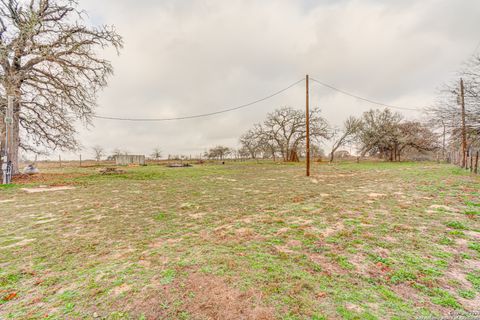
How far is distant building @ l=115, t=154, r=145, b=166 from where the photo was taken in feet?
101

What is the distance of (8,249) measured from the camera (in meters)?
2.99

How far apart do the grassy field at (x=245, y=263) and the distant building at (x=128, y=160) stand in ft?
94.2

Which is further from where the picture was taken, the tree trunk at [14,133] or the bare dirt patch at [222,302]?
the tree trunk at [14,133]

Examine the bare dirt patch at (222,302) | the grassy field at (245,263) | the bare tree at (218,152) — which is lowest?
the grassy field at (245,263)

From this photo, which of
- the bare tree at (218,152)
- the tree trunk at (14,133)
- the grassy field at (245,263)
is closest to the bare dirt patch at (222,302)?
the grassy field at (245,263)

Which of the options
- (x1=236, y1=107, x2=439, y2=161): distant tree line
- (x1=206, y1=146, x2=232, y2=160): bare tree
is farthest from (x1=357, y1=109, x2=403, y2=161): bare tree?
(x1=206, y1=146, x2=232, y2=160): bare tree

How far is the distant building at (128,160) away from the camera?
1210 inches

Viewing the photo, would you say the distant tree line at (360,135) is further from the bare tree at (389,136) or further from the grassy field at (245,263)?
the grassy field at (245,263)

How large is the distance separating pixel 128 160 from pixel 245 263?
3365 cm

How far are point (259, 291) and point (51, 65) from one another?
1563cm

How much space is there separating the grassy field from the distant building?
2871 centimetres

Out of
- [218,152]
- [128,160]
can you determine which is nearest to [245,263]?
[128,160]

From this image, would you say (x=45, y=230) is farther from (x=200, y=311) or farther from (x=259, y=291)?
(x=259, y=291)

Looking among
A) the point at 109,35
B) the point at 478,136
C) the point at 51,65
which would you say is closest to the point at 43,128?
the point at 51,65
